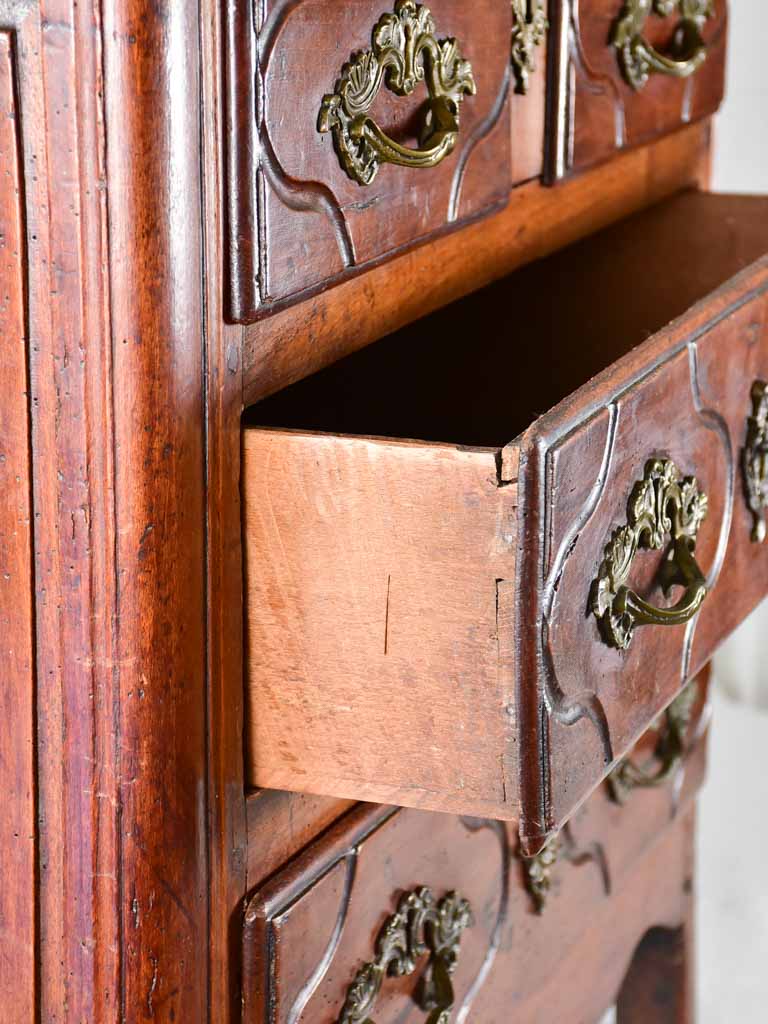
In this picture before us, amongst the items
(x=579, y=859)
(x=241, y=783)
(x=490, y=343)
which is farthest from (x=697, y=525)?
(x=579, y=859)

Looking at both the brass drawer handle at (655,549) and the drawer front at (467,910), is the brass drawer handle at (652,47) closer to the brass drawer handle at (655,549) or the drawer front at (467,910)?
the brass drawer handle at (655,549)

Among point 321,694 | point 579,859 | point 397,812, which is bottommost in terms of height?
point 579,859

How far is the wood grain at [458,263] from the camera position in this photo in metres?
0.67

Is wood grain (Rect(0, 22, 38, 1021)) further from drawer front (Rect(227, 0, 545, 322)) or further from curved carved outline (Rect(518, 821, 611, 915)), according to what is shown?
curved carved outline (Rect(518, 821, 611, 915))

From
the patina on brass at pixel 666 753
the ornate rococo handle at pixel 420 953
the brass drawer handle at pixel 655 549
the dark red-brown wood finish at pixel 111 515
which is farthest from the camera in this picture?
the patina on brass at pixel 666 753

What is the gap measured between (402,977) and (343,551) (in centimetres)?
32

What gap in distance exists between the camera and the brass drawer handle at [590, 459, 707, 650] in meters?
0.66

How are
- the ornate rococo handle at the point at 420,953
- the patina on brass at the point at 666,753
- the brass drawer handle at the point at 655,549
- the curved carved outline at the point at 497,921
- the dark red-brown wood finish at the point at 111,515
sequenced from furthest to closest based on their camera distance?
the patina on brass at the point at 666,753
the curved carved outline at the point at 497,921
the ornate rococo handle at the point at 420,953
the brass drawer handle at the point at 655,549
the dark red-brown wood finish at the point at 111,515

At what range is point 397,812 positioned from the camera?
2.68ft

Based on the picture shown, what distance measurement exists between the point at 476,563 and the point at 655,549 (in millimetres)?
139

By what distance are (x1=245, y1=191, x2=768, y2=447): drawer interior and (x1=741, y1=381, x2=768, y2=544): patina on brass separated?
0.06 metres

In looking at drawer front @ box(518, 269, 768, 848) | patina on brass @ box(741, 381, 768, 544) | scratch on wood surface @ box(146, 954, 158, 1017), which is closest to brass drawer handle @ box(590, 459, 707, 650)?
drawer front @ box(518, 269, 768, 848)

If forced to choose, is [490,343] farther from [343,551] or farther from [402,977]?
[402,977]

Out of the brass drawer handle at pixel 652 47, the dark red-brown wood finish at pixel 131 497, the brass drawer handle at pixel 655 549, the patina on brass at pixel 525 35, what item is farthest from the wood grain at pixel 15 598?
the brass drawer handle at pixel 652 47
